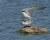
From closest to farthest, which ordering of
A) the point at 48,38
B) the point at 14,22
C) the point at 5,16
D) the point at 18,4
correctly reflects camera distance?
1. the point at 48,38
2. the point at 14,22
3. the point at 5,16
4. the point at 18,4

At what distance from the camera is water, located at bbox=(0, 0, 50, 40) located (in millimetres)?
17514

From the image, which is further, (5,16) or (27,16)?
(5,16)

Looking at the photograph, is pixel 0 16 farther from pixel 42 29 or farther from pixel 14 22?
pixel 42 29

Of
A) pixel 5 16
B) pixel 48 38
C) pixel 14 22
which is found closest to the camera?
pixel 48 38

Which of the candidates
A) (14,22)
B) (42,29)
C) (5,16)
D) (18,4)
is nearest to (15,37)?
(42,29)

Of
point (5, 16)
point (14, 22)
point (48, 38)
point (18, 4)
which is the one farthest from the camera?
point (18, 4)

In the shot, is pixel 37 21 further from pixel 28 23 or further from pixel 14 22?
pixel 28 23

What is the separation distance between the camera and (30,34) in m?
17.7

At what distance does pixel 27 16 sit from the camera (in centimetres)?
1769

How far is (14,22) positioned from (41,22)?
51.3 inches

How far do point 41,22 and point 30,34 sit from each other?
98.6 inches

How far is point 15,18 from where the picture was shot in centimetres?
2098

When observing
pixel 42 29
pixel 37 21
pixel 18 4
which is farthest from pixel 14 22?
pixel 18 4

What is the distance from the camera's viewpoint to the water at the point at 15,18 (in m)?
17.5
